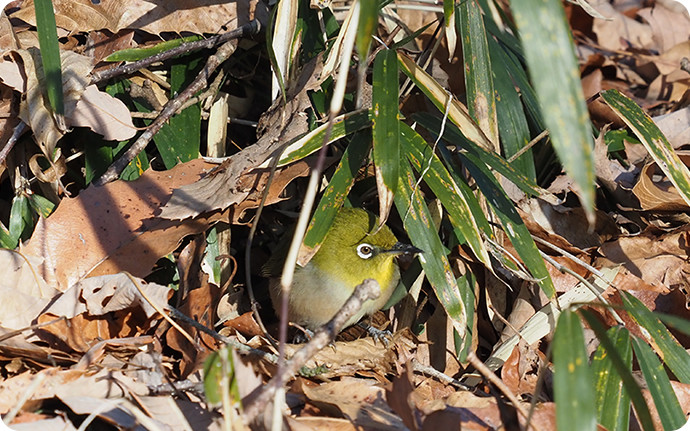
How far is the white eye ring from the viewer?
3.92m

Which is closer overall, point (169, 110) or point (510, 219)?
point (510, 219)

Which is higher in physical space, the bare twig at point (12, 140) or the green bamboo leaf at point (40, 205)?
the bare twig at point (12, 140)

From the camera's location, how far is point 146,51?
3.68 m

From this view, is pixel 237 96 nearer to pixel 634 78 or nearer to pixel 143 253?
pixel 143 253

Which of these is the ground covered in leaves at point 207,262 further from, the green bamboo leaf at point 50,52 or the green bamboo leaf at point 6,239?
the green bamboo leaf at point 50,52

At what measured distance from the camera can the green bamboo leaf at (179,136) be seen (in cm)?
370

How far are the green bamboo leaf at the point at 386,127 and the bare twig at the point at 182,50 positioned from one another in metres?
0.93

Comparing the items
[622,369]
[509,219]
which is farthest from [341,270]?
[622,369]

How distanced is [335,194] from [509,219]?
2.90 feet

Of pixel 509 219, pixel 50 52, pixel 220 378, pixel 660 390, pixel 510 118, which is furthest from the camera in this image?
pixel 510 118

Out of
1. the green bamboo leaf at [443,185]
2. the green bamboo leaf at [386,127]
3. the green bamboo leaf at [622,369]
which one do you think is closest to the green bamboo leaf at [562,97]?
the green bamboo leaf at [622,369]

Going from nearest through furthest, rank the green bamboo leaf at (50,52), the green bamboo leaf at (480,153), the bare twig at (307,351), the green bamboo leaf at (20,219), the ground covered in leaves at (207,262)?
the bare twig at (307,351) → the ground covered in leaves at (207,262) → the green bamboo leaf at (50,52) → the green bamboo leaf at (480,153) → the green bamboo leaf at (20,219)

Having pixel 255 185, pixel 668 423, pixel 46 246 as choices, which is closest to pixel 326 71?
pixel 255 185

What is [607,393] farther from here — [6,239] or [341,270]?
[6,239]
